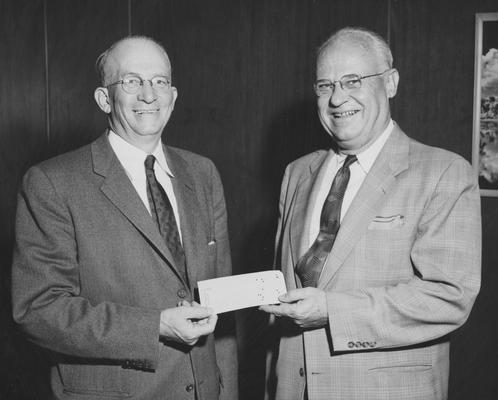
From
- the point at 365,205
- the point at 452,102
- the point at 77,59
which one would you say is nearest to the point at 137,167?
the point at 365,205

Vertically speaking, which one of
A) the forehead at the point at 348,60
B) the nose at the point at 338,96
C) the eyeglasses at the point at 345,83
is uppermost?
the forehead at the point at 348,60

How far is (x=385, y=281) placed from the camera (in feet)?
6.56

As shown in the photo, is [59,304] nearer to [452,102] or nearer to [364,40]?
[364,40]

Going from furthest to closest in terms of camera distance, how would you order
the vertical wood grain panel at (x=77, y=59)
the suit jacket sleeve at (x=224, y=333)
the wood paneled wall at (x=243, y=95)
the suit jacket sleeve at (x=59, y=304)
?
1. the vertical wood grain panel at (x=77, y=59)
2. the wood paneled wall at (x=243, y=95)
3. the suit jacket sleeve at (x=224, y=333)
4. the suit jacket sleeve at (x=59, y=304)

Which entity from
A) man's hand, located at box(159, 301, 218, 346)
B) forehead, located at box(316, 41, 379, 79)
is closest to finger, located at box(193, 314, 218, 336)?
man's hand, located at box(159, 301, 218, 346)

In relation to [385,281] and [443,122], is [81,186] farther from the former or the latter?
[443,122]

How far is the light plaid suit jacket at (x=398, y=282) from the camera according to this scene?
75.5 inches

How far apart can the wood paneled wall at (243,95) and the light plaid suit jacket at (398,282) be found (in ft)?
3.86

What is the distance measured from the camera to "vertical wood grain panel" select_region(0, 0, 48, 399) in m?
3.73

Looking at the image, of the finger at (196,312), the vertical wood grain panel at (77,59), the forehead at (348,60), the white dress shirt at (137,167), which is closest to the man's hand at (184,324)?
the finger at (196,312)

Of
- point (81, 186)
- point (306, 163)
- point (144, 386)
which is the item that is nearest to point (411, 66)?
point (306, 163)

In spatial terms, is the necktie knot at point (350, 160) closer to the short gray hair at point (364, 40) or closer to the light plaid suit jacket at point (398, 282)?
the light plaid suit jacket at point (398, 282)

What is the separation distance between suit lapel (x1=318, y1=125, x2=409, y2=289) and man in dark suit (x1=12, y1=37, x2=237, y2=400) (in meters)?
0.46

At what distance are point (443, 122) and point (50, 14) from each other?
100 inches
